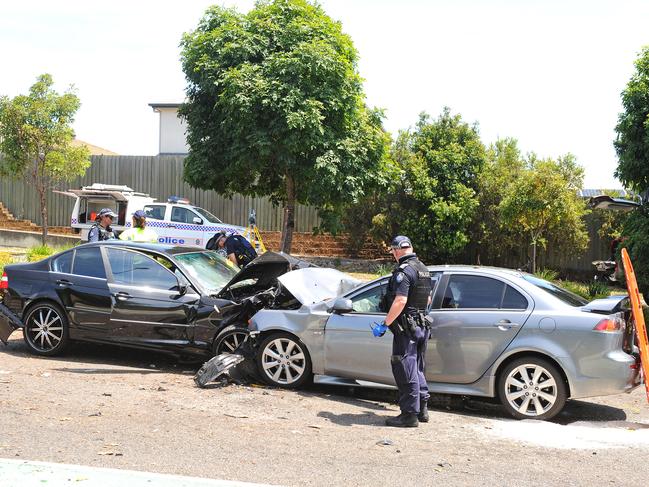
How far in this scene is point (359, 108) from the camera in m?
17.0

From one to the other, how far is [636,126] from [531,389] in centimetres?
794

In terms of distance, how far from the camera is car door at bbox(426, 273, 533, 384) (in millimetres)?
6871

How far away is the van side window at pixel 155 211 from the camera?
19.9 meters

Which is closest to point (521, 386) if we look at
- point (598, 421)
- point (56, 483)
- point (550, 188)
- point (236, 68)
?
point (598, 421)

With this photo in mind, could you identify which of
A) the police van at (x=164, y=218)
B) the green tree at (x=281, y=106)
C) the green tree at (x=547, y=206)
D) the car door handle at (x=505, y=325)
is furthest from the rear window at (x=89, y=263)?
the green tree at (x=547, y=206)

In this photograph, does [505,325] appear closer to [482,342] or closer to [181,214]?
[482,342]

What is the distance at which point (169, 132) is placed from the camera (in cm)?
3409

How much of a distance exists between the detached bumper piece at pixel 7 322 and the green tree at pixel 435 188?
12616 millimetres

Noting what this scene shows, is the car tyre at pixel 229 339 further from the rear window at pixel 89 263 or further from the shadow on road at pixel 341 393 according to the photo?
the rear window at pixel 89 263

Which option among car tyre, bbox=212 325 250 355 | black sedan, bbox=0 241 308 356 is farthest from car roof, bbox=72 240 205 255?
car tyre, bbox=212 325 250 355

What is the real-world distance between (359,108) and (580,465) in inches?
502

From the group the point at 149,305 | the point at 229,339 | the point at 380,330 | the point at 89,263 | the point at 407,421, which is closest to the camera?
the point at 407,421

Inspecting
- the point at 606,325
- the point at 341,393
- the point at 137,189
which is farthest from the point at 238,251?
the point at 137,189

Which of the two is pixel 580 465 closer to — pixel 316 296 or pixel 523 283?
pixel 523 283
